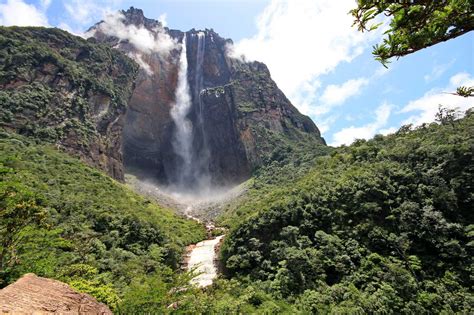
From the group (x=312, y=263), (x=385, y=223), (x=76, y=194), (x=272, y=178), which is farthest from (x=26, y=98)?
(x=385, y=223)

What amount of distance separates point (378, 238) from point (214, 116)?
80.5 meters

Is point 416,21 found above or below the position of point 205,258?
above

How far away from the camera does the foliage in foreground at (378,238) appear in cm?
2333

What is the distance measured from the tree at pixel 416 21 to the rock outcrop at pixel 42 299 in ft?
25.4

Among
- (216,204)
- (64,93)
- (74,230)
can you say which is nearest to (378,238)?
(74,230)

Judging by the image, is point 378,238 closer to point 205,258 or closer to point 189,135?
point 205,258

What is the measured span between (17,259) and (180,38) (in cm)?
12808

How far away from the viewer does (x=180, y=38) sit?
416 feet

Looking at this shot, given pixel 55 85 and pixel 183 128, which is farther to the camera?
pixel 183 128

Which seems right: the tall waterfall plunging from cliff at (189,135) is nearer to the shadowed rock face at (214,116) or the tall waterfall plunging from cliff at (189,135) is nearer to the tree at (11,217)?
the shadowed rock face at (214,116)

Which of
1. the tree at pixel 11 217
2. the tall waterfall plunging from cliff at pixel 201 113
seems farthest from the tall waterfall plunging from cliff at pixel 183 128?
the tree at pixel 11 217

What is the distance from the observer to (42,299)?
20.0 feet

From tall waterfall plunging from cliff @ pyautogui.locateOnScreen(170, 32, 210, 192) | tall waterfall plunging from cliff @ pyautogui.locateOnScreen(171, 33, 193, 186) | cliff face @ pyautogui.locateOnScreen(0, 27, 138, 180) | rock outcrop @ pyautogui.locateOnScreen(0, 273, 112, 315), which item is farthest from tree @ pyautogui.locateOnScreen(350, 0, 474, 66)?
tall waterfall plunging from cliff @ pyautogui.locateOnScreen(171, 33, 193, 186)

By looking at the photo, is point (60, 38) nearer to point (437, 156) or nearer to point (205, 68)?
point (205, 68)
